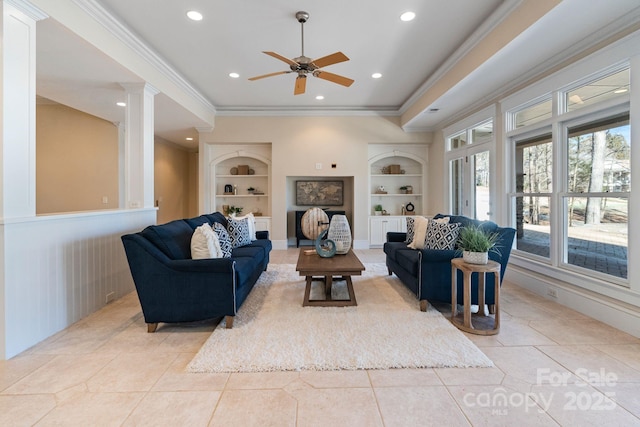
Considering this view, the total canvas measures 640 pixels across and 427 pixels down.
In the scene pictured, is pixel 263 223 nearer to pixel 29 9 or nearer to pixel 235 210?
pixel 235 210

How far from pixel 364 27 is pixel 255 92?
8.75 feet

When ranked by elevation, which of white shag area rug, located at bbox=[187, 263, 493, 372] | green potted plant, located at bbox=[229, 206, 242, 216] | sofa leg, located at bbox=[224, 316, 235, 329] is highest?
green potted plant, located at bbox=[229, 206, 242, 216]

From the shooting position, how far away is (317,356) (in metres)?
2.10

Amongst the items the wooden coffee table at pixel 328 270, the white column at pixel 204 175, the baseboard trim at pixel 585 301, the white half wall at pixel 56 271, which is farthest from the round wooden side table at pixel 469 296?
the white column at pixel 204 175

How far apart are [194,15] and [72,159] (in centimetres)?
464

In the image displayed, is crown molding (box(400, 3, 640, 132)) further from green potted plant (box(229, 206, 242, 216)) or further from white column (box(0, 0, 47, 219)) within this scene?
green potted plant (box(229, 206, 242, 216))

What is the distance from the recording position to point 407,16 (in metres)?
3.15

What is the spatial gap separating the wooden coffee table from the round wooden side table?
86 cm

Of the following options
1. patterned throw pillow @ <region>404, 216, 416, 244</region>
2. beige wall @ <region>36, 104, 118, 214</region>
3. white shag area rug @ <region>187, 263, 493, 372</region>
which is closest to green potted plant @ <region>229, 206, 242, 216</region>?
beige wall @ <region>36, 104, 118, 214</region>

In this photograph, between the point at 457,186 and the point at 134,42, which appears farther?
the point at 457,186

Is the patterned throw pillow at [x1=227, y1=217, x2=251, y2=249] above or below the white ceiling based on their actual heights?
below

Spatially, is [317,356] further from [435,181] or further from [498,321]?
[435,181]

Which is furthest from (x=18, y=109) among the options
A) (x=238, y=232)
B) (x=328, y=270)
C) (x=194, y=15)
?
(x=328, y=270)

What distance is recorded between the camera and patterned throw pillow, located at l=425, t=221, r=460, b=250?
3236 millimetres
